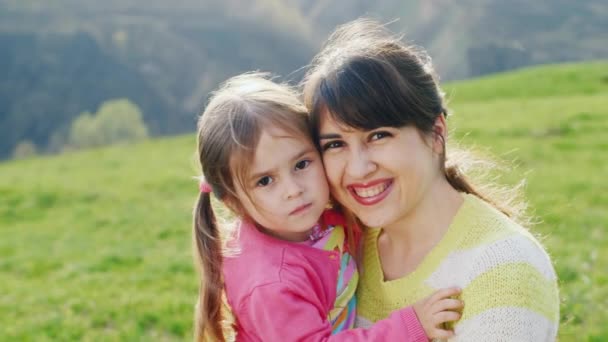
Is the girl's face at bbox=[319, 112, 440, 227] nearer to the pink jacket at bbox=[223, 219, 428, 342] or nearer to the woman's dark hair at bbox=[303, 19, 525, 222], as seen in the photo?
the woman's dark hair at bbox=[303, 19, 525, 222]

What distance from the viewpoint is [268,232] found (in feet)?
9.95

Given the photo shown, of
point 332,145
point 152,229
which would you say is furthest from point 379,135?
point 152,229

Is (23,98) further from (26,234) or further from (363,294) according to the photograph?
(363,294)

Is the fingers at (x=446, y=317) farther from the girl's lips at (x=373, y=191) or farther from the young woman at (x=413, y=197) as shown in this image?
the girl's lips at (x=373, y=191)

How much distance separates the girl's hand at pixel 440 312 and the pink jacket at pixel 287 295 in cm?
4

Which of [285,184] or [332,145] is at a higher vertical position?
[332,145]

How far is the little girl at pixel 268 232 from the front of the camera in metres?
2.62

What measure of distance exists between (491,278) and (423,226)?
1.70 feet

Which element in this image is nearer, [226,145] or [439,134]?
[439,134]

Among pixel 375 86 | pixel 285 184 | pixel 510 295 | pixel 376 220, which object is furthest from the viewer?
pixel 285 184

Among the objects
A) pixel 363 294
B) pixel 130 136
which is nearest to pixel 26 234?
pixel 363 294

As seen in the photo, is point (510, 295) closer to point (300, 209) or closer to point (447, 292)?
point (447, 292)

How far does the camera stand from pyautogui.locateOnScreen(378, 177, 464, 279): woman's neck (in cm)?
263

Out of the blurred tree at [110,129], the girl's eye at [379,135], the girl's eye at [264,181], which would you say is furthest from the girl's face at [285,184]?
the blurred tree at [110,129]
